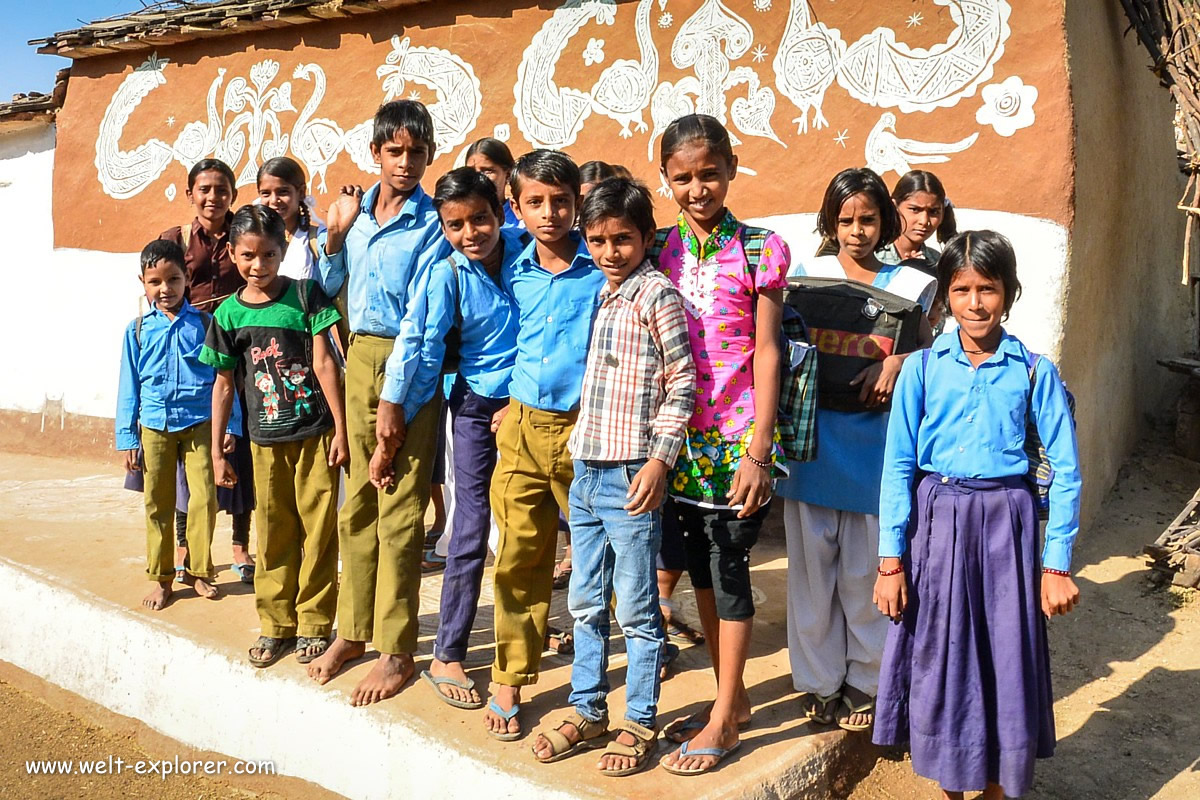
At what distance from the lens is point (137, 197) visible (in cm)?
716

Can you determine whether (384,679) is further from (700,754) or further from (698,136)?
(698,136)

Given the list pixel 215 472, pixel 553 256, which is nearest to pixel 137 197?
pixel 215 472

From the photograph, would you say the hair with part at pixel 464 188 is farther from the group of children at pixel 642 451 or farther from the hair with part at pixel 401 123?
the hair with part at pixel 401 123

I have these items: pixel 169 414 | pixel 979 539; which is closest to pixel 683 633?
pixel 979 539

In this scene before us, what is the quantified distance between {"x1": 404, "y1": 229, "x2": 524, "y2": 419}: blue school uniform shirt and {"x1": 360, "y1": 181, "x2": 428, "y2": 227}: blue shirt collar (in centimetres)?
22

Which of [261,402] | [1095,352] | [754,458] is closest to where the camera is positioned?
[754,458]

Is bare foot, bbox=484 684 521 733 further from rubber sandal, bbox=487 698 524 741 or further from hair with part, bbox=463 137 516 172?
hair with part, bbox=463 137 516 172

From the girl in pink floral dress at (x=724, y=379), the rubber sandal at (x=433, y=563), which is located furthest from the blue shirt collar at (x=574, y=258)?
the rubber sandal at (x=433, y=563)

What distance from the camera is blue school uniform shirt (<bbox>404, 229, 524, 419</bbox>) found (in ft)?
9.50

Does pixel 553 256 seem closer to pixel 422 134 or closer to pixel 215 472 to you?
pixel 422 134

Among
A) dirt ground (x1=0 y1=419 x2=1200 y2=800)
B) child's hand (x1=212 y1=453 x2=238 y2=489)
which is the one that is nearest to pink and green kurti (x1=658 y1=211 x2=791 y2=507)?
dirt ground (x1=0 y1=419 x2=1200 y2=800)

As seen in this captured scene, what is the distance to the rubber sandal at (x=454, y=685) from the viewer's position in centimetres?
291

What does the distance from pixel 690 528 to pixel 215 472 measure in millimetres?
1932

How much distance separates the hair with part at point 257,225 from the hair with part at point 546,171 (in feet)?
3.54
